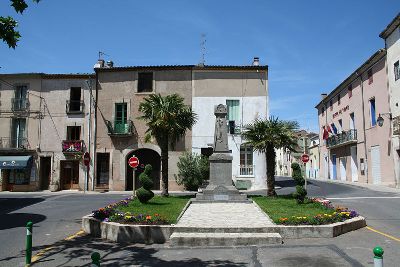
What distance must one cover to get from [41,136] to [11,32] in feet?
80.8

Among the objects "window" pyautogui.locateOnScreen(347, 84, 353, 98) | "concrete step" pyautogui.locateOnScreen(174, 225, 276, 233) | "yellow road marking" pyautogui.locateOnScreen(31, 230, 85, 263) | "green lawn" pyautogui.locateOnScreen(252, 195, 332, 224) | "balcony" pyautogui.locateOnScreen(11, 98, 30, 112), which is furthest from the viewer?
"window" pyautogui.locateOnScreen(347, 84, 353, 98)

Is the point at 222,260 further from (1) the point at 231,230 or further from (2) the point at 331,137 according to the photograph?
(2) the point at 331,137

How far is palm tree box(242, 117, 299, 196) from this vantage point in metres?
17.5

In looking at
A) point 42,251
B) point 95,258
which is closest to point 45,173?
point 42,251

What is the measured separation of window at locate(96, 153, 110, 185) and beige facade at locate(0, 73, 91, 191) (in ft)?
4.34

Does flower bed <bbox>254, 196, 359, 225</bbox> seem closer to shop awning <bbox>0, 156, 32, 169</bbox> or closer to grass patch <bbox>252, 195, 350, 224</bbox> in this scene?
grass patch <bbox>252, 195, 350, 224</bbox>

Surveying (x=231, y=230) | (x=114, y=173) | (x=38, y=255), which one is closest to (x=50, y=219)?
(x=38, y=255)

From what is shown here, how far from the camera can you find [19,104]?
29453mm

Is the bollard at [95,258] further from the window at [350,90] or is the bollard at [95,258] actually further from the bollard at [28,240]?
the window at [350,90]

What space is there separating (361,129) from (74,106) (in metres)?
23.7

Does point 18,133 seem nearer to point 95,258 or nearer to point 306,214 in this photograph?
point 306,214

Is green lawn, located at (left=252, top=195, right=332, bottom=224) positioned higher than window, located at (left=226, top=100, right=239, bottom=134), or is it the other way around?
window, located at (left=226, top=100, right=239, bottom=134)

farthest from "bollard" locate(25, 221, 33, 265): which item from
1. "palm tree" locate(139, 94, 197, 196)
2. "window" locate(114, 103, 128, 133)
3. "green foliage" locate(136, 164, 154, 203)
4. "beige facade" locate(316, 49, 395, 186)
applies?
"beige facade" locate(316, 49, 395, 186)

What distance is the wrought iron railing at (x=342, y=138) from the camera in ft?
109
